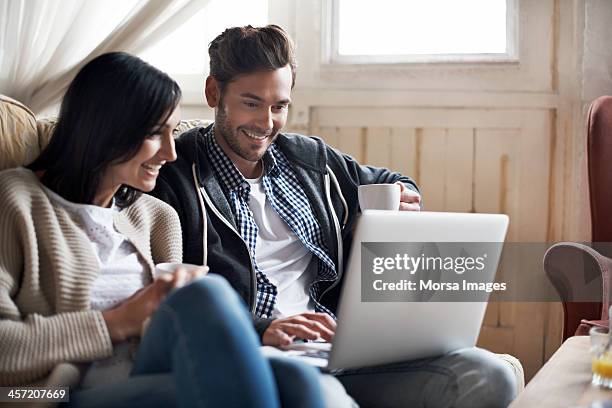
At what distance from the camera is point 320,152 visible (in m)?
2.16

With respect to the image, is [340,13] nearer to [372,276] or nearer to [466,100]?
[466,100]

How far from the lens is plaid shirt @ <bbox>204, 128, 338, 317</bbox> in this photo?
1.90m

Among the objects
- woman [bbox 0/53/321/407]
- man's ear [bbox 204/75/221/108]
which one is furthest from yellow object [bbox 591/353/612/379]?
man's ear [bbox 204/75/221/108]

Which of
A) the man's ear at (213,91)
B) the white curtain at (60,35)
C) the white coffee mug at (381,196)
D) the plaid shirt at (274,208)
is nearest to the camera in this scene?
the white coffee mug at (381,196)

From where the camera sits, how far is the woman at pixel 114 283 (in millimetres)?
1127

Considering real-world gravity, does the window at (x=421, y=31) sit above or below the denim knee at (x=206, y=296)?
above

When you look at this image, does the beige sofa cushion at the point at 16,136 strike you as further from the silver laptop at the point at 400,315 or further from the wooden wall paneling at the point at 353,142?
the wooden wall paneling at the point at 353,142

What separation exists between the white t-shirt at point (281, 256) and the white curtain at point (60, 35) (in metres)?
1.02

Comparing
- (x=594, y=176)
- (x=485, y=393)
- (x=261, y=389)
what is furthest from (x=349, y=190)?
(x=261, y=389)

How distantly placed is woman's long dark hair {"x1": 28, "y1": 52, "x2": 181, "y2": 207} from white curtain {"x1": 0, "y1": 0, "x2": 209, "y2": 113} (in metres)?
1.30

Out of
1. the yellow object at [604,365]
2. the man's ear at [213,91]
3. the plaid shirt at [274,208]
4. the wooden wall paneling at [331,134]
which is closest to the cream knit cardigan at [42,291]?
the plaid shirt at [274,208]

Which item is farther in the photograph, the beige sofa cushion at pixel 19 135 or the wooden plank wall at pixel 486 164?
the wooden plank wall at pixel 486 164

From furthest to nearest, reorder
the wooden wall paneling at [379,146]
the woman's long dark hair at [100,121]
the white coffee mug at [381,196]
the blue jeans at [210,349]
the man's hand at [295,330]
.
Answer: the wooden wall paneling at [379,146]
the white coffee mug at [381,196]
the man's hand at [295,330]
the woman's long dark hair at [100,121]
the blue jeans at [210,349]

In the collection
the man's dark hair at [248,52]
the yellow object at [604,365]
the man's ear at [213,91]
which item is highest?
the man's dark hair at [248,52]
